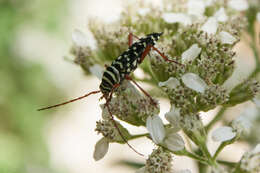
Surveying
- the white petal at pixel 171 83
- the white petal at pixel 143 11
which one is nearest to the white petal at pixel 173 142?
the white petal at pixel 171 83

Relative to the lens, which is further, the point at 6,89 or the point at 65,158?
the point at 65,158

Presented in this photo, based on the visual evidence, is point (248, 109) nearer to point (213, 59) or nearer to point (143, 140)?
point (213, 59)

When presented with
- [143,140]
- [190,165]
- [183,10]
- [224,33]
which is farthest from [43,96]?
[224,33]

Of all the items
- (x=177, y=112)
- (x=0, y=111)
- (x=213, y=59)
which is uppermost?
(x=0, y=111)

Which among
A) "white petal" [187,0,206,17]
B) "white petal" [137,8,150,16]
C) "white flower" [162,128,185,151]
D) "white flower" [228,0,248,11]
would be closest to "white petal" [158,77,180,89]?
"white flower" [162,128,185,151]

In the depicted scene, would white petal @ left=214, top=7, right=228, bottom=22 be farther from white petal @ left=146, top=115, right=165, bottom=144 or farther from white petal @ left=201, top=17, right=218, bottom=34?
white petal @ left=146, top=115, right=165, bottom=144

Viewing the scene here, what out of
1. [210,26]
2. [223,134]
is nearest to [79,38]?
[210,26]

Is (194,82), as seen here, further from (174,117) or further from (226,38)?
(226,38)

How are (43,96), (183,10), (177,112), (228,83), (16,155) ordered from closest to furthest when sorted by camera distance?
(177,112) → (228,83) → (183,10) → (16,155) → (43,96)
